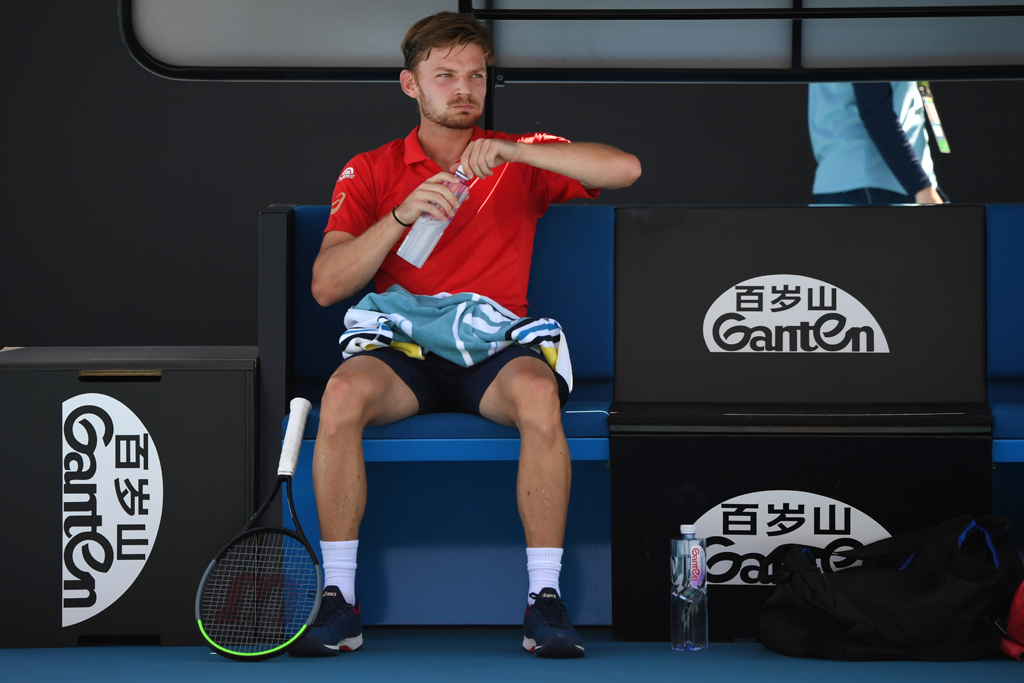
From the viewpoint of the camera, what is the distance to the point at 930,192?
3627 millimetres

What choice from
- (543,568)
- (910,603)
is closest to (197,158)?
(543,568)

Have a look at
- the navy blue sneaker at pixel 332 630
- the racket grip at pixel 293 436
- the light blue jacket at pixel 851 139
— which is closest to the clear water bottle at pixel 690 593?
the navy blue sneaker at pixel 332 630

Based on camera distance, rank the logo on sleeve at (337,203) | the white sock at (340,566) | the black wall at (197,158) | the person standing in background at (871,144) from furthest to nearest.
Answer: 1. the black wall at (197,158)
2. the person standing in background at (871,144)
3. the logo on sleeve at (337,203)
4. the white sock at (340,566)

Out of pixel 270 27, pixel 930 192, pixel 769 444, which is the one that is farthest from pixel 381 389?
pixel 930 192

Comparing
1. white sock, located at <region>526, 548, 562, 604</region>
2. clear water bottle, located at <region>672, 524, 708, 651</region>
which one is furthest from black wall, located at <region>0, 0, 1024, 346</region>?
white sock, located at <region>526, 548, 562, 604</region>

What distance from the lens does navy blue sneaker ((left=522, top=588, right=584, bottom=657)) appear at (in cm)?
205

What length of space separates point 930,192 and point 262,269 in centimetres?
230

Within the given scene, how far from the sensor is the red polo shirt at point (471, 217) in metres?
2.48

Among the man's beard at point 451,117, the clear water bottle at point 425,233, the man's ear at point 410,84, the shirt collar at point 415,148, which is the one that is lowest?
the clear water bottle at point 425,233

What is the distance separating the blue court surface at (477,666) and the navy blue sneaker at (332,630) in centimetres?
2

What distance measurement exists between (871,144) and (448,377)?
6.54ft

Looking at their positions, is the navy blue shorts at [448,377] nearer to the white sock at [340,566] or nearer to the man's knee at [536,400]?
the man's knee at [536,400]

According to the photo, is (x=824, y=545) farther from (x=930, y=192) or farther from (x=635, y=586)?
(x=930, y=192)

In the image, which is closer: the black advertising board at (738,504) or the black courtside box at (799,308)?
the black advertising board at (738,504)
